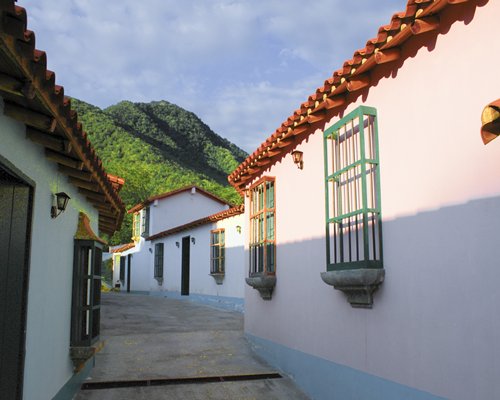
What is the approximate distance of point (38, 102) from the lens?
335 centimetres

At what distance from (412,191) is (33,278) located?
326 cm

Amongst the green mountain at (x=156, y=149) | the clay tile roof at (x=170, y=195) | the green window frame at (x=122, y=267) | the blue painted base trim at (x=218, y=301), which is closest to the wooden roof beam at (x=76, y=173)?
the blue painted base trim at (x=218, y=301)

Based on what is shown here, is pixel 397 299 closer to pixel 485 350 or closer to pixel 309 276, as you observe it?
pixel 485 350

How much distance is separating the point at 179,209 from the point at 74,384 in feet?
60.4

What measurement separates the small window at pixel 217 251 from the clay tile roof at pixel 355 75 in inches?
322

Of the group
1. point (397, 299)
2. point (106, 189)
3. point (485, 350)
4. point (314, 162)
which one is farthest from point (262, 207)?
point (485, 350)

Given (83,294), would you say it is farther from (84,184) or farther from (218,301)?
(218,301)

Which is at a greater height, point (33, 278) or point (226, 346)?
point (33, 278)

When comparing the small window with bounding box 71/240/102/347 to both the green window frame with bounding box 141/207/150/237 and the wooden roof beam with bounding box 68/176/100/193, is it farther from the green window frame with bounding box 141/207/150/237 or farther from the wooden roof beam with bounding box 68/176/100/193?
the green window frame with bounding box 141/207/150/237

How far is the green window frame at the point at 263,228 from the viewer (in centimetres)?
790

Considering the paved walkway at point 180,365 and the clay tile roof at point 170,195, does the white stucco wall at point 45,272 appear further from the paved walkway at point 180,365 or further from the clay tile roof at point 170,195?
the clay tile roof at point 170,195

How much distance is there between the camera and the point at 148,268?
Result: 2452 centimetres

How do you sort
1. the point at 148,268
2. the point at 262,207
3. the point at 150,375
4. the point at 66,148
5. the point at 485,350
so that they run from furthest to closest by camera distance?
the point at 148,268 → the point at 262,207 → the point at 150,375 → the point at 66,148 → the point at 485,350

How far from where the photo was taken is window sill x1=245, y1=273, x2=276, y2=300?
7711 mm
